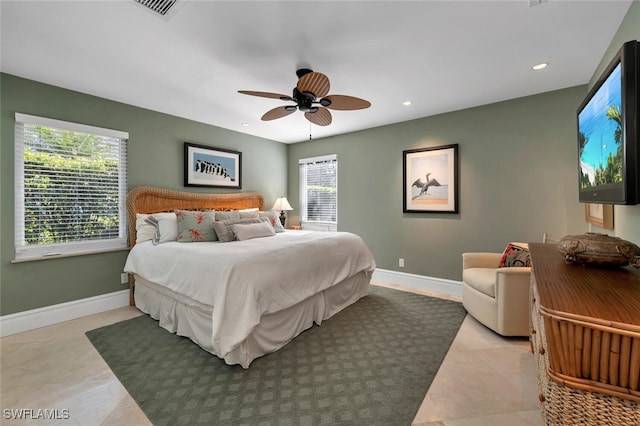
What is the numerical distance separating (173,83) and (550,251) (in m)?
3.56

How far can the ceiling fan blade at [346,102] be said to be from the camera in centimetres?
232

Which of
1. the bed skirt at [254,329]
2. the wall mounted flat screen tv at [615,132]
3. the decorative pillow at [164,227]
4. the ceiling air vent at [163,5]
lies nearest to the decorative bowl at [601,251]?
the wall mounted flat screen tv at [615,132]

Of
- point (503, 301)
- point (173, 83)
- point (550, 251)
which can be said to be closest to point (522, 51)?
point (550, 251)

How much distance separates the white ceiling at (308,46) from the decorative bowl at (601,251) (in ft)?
5.11

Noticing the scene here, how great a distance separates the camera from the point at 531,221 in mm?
3129

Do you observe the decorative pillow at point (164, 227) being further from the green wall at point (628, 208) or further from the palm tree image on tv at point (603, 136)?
the green wall at point (628, 208)

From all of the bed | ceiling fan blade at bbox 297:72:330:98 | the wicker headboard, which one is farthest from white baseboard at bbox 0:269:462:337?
Result: ceiling fan blade at bbox 297:72:330:98

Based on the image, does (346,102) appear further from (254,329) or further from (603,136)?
(254,329)

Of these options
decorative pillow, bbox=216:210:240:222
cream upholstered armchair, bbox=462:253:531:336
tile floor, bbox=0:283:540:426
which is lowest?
tile floor, bbox=0:283:540:426

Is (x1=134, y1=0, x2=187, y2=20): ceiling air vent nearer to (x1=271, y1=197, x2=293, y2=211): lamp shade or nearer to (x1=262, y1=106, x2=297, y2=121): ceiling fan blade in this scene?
(x1=262, y1=106, x2=297, y2=121): ceiling fan blade

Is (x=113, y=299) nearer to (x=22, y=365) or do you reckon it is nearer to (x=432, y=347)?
(x=22, y=365)

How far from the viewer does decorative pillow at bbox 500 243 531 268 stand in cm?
256

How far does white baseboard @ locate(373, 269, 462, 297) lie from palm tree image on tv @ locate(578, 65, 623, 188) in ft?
6.88

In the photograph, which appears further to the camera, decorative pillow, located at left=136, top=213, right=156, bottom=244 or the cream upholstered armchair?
decorative pillow, located at left=136, top=213, right=156, bottom=244
